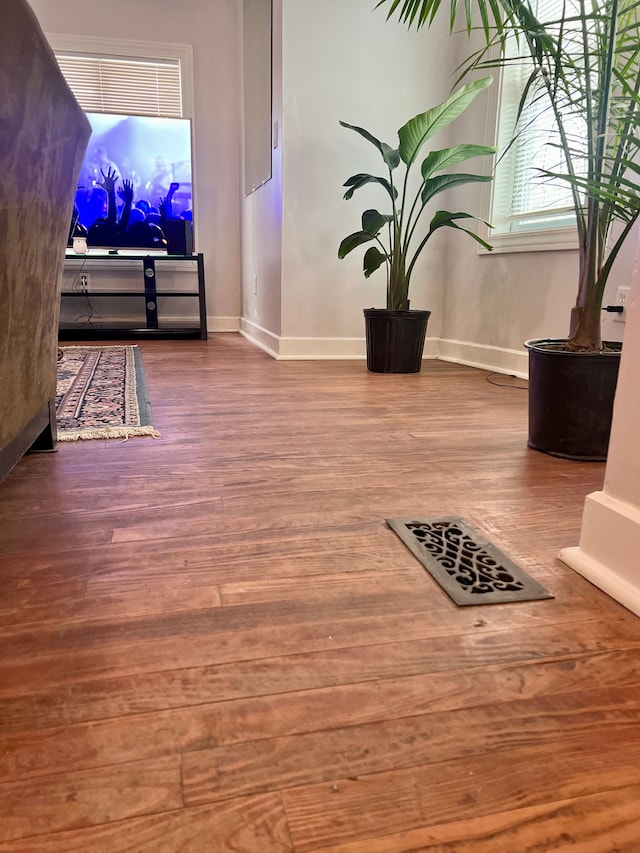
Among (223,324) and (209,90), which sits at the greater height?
(209,90)

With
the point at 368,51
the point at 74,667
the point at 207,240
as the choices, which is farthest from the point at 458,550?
the point at 207,240

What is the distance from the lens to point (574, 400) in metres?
1.48

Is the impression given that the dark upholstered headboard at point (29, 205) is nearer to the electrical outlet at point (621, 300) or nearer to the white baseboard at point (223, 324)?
the electrical outlet at point (621, 300)

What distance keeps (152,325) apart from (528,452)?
10.8 ft

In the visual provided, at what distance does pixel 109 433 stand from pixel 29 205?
782mm

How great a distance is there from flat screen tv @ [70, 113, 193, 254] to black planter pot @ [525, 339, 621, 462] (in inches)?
136

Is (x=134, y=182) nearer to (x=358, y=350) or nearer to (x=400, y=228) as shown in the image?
(x=358, y=350)

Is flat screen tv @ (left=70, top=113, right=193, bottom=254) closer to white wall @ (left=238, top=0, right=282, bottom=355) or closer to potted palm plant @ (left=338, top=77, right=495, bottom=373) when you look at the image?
white wall @ (left=238, top=0, right=282, bottom=355)

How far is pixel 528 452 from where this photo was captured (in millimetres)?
1564

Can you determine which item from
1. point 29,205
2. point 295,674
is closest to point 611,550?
point 295,674

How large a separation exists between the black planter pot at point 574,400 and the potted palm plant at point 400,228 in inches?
49.0

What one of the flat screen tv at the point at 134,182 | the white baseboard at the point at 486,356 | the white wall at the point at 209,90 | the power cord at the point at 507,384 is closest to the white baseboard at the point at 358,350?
the white baseboard at the point at 486,356

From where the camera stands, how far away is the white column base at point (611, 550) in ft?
2.75

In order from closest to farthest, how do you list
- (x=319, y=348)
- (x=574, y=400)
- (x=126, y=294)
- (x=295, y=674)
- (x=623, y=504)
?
(x=295, y=674), (x=623, y=504), (x=574, y=400), (x=319, y=348), (x=126, y=294)
